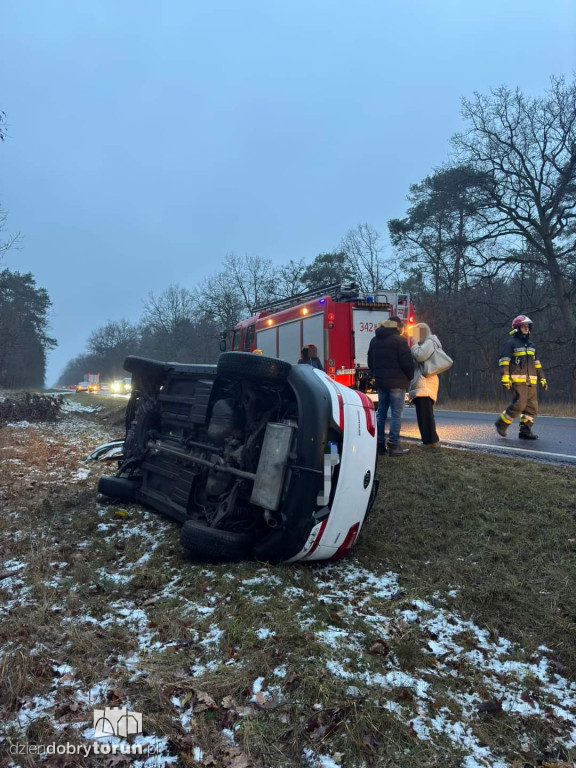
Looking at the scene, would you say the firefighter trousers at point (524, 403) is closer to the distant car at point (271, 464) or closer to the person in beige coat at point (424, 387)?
the person in beige coat at point (424, 387)

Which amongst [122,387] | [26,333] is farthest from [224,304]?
[26,333]

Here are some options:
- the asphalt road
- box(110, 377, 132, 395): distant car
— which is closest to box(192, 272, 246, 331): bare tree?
box(110, 377, 132, 395): distant car

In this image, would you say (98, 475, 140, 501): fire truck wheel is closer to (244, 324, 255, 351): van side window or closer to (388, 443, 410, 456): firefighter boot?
(388, 443, 410, 456): firefighter boot

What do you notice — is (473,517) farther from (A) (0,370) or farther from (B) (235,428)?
(A) (0,370)

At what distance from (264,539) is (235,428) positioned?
30.9 inches

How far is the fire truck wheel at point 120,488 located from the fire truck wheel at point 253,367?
1867mm

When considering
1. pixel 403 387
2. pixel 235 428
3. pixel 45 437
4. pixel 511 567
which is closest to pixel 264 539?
pixel 235 428

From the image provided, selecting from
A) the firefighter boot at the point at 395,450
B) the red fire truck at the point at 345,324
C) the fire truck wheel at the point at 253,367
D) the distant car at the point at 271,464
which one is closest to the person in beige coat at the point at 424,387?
the firefighter boot at the point at 395,450

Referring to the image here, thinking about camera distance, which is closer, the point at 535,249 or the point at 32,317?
the point at 535,249

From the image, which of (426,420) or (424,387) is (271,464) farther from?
(426,420)

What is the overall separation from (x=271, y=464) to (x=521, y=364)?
18.5 feet

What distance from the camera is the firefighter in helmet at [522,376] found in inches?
280

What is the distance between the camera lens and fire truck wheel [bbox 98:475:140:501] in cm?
449

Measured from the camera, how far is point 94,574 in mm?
3049
